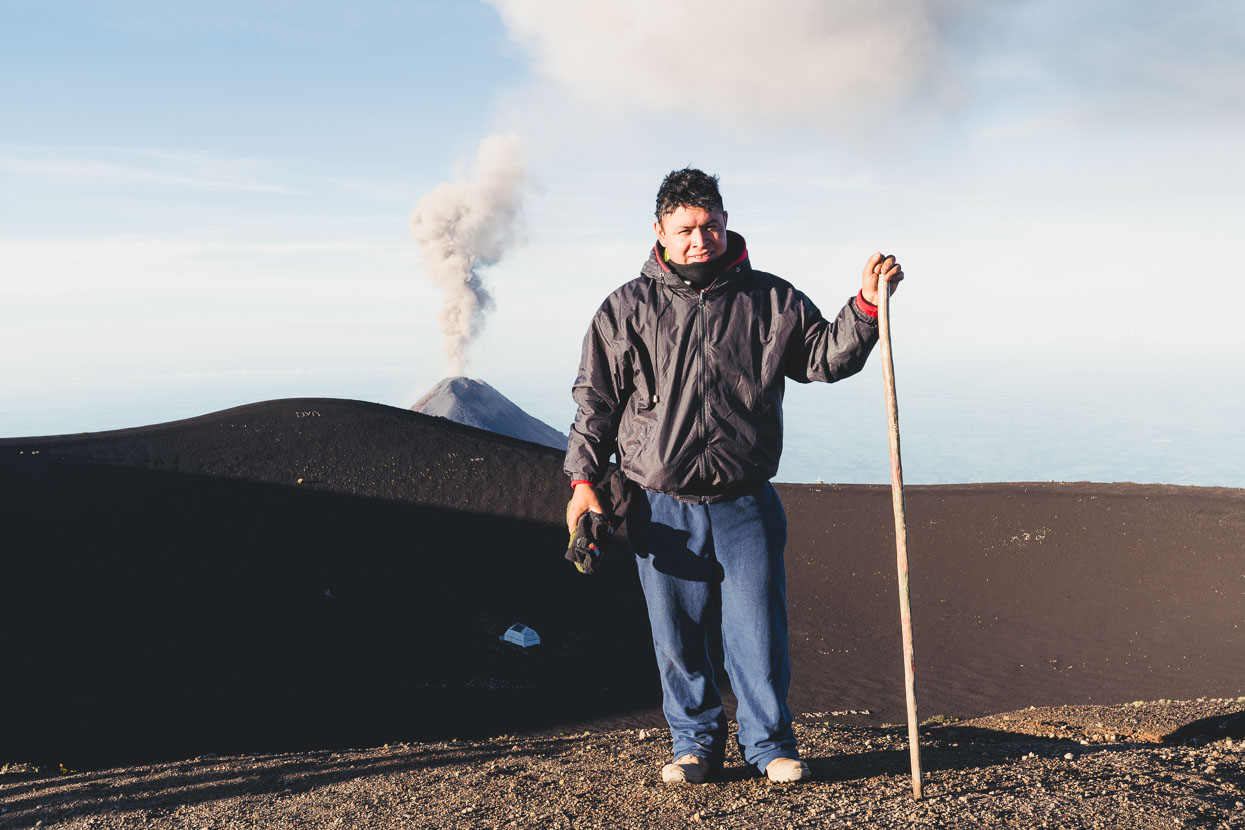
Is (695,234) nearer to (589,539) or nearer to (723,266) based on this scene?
(723,266)

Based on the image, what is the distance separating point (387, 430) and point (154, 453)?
413cm

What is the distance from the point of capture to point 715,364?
2.80 meters

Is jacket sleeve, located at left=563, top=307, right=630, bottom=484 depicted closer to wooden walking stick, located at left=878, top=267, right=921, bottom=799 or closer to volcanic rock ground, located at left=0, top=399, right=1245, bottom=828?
wooden walking stick, located at left=878, top=267, right=921, bottom=799

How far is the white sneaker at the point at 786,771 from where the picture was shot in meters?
2.90

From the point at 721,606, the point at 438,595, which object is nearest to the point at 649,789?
the point at 721,606

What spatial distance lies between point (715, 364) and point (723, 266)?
33 cm

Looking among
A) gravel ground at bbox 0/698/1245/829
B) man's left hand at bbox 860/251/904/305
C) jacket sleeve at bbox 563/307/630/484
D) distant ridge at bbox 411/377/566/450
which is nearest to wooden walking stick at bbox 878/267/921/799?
man's left hand at bbox 860/251/904/305

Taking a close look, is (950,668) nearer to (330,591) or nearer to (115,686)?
(330,591)

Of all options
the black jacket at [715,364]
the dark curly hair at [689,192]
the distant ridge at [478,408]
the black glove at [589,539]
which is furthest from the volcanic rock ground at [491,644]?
the distant ridge at [478,408]

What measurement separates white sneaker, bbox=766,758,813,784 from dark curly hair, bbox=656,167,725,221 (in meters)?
1.84

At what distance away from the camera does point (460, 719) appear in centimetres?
1003

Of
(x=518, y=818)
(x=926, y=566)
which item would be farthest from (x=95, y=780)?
(x=926, y=566)

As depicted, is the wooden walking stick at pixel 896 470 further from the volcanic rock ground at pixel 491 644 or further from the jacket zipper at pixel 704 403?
the jacket zipper at pixel 704 403

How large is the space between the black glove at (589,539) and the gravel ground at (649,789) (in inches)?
33.8
